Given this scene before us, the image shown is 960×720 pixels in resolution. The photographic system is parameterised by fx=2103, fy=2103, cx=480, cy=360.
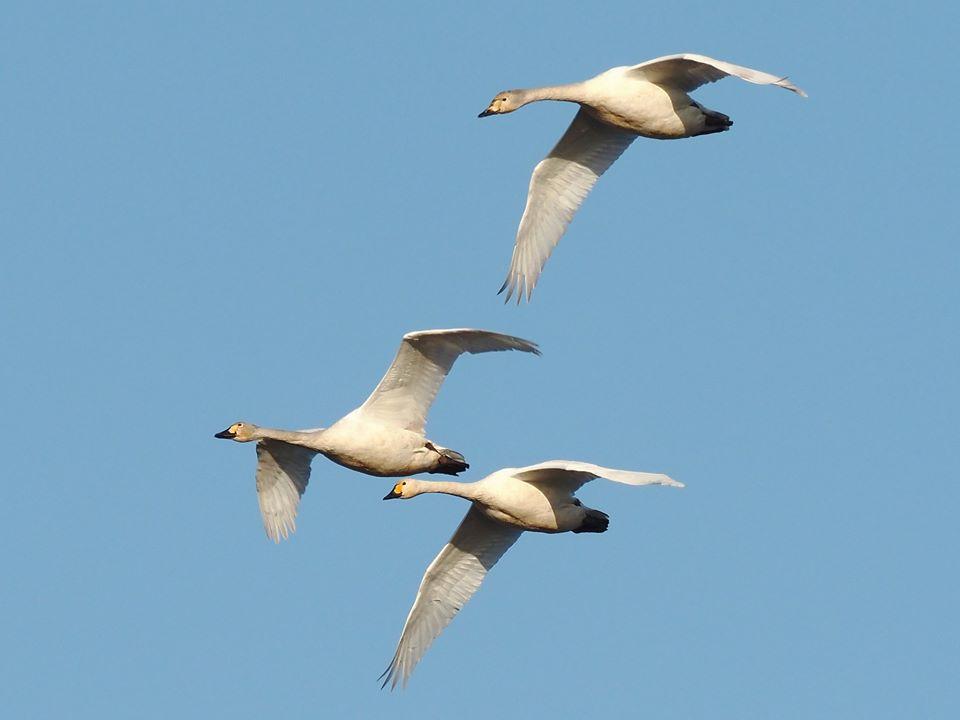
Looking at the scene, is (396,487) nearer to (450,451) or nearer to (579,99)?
(450,451)

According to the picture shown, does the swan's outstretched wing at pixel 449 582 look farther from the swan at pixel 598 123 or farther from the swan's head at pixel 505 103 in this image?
the swan's head at pixel 505 103

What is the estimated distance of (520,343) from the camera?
24.5 metres

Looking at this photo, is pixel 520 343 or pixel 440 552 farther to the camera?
pixel 440 552

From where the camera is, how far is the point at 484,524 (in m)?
26.1

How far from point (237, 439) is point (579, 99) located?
6.27m

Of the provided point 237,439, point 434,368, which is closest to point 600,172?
point 434,368

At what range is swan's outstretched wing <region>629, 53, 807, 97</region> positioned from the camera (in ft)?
81.1

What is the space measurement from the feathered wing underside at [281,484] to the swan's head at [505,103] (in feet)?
17.2

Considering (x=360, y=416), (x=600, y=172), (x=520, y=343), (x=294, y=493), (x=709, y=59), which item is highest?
(x=709, y=59)

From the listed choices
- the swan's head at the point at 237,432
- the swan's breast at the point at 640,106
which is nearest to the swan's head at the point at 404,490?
the swan's head at the point at 237,432

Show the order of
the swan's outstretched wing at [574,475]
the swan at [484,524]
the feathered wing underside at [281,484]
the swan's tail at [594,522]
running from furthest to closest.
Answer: the feathered wing underside at [281,484], the swan's tail at [594,522], the swan at [484,524], the swan's outstretched wing at [574,475]

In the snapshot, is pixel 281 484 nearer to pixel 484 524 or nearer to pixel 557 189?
pixel 484 524

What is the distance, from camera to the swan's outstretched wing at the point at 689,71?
974 inches

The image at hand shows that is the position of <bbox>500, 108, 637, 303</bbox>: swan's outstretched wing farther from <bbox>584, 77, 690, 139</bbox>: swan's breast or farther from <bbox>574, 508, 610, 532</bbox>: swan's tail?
<bbox>574, 508, 610, 532</bbox>: swan's tail
